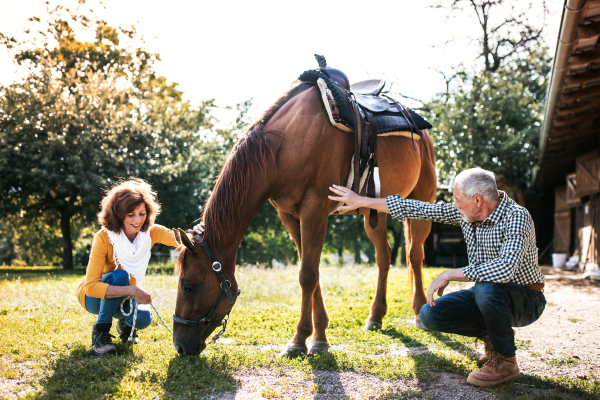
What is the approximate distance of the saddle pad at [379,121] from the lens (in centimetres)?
343

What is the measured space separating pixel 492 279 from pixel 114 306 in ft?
8.53

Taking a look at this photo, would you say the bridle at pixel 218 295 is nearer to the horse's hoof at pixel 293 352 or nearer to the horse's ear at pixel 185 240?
the horse's ear at pixel 185 240

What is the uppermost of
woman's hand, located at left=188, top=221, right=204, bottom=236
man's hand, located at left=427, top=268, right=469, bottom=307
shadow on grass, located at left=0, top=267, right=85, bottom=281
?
woman's hand, located at left=188, top=221, right=204, bottom=236

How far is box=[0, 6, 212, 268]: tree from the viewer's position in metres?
14.5

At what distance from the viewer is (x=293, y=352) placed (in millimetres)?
3248

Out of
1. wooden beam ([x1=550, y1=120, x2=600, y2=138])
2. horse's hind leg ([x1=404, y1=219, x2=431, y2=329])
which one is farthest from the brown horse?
wooden beam ([x1=550, y1=120, x2=600, y2=138])

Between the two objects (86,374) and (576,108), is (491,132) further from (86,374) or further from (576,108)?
(86,374)

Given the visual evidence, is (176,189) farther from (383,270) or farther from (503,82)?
(383,270)

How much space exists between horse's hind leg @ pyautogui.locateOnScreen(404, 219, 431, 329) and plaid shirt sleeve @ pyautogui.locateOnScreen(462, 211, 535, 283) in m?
2.30

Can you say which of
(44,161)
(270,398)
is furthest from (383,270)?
(44,161)

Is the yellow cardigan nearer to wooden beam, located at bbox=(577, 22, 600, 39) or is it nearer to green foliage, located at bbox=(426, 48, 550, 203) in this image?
wooden beam, located at bbox=(577, 22, 600, 39)

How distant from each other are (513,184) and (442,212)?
1377 cm

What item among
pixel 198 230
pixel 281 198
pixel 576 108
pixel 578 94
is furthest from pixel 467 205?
pixel 576 108

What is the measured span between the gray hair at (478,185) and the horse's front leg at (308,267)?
1078 millimetres
